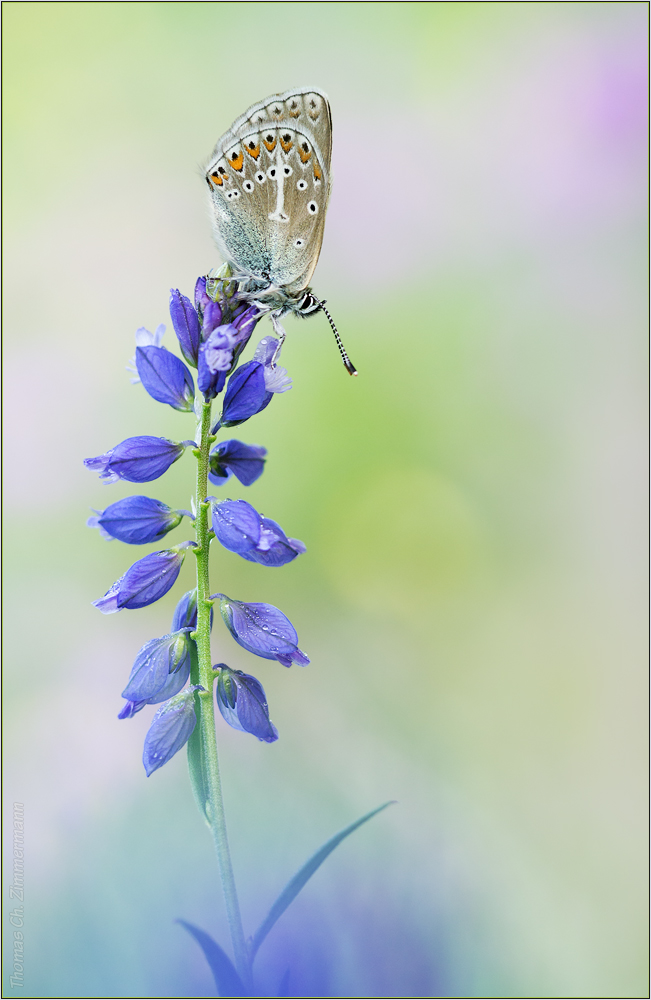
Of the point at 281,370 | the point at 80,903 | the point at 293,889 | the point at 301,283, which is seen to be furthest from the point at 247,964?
the point at 301,283

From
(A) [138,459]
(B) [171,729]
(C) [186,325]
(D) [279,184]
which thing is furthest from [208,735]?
(D) [279,184]

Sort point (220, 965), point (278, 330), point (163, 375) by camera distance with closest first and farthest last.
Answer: point (220, 965), point (163, 375), point (278, 330)

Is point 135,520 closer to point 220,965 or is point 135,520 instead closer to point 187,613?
point 187,613

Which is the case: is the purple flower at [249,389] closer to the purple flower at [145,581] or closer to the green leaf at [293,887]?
the purple flower at [145,581]

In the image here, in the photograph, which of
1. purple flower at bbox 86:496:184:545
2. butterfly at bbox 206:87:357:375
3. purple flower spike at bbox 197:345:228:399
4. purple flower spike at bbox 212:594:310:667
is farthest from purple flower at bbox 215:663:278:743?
butterfly at bbox 206:87:357:375

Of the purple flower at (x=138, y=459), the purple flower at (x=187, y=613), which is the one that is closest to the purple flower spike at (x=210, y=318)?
the purple flower at (x=138, y=459)
